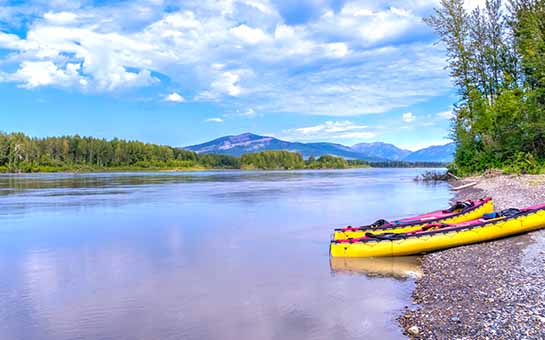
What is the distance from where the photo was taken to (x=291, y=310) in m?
10.5

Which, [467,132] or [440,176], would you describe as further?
[440,176]

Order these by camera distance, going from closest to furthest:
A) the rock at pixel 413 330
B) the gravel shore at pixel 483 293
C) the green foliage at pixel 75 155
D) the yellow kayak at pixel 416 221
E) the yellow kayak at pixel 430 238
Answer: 1. the gravel shore at pixel 483 293
2. the rock at pixel 413 330
3. the yellow kayak at pixel 430 238
4. the yellow kayak at pixel 416 221
5. the green foliage at pixel 75 155

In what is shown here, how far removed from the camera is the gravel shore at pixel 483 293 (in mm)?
7801

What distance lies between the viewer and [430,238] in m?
14.6

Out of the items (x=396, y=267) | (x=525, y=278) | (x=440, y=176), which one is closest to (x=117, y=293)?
(x=396, y=267)

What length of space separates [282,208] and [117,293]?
71.9 ft

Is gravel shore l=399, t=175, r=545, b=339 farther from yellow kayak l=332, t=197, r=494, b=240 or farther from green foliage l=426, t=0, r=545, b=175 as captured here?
green foliage l=426, t=0, r=545, b=175

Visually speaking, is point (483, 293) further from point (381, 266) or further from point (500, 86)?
point (500, 86)

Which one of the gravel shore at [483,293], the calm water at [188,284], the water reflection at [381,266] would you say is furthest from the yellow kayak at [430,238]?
the calm water at [188,284]

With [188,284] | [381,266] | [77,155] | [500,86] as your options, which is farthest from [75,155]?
[381,266]

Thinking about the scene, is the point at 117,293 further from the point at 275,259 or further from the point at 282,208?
the point at 282,208

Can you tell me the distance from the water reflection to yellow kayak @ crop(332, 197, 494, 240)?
4.72 feet

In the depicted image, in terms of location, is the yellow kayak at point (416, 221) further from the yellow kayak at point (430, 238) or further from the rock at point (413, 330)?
the rock at point (413, 330)

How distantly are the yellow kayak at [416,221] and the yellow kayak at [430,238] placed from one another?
1.08 metres
